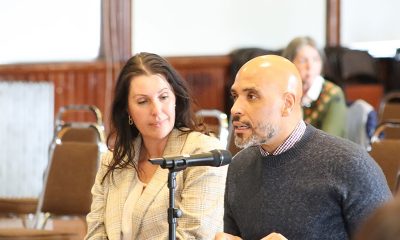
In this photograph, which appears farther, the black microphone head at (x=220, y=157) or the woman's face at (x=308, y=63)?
the woman's face at (x=308, y=63)

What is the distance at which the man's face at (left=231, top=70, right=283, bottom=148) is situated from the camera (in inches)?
85.4

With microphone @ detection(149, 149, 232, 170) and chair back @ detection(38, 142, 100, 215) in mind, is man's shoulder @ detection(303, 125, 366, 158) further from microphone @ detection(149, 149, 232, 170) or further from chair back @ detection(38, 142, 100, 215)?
chair back @ detection(38, 142, 100, 215)

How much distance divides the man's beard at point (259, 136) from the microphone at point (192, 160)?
16cm

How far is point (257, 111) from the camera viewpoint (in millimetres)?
2178

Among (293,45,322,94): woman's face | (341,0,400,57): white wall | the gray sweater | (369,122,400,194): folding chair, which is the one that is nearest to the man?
the gray sweater

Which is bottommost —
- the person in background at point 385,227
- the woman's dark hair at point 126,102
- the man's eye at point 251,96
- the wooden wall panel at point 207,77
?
the wooden wall panel at point 207,77

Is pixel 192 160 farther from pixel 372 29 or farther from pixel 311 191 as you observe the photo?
pixel 372 29

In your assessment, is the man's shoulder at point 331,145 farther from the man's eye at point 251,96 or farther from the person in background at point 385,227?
the person in background at point 385,227

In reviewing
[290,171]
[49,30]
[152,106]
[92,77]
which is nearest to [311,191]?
[290,171]

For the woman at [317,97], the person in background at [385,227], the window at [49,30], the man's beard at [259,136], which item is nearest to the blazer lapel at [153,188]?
the man's beard at [259,136]

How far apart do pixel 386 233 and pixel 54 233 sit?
7.20 feet

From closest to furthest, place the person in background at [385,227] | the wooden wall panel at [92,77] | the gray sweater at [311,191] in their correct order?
1. the person in background at [385,227]
2. the gray sweater at [311,191]
3. the wooden wall panel at [92,77]

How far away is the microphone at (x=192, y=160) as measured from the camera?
1.95 m

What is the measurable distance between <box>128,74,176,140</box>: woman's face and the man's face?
0.59 meters
